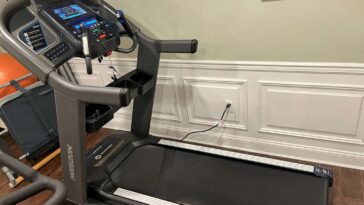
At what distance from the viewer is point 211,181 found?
1761 mm

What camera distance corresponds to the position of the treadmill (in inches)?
56.9

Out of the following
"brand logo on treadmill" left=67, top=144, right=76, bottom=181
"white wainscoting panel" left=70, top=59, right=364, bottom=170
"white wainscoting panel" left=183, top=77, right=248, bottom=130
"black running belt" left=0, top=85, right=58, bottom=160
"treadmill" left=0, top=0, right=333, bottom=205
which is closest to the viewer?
"treadmill" left=0, top=0, right=333, bottom=205

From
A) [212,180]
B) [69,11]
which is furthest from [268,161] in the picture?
[69,11]

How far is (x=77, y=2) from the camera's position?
5.79 feet

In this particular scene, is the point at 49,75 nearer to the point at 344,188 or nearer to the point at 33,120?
the point at 33,120

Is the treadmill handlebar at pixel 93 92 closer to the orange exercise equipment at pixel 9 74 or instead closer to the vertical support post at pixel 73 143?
the vertical support post at pixel 73 143

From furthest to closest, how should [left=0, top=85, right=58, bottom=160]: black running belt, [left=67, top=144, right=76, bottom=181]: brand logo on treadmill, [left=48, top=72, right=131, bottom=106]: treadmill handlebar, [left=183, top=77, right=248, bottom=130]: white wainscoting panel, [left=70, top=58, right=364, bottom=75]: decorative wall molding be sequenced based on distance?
[left=0, top=85, right=58, bottom=160]: black running belt, [left=183, top=77, right=248, bottom=130]: white wainscoting panel, [left=70, top=58, right=364, bottom=75]: decorative wall molding, [left=67, top=144, right=76, bottom=181]: brand logo on treadmill, [left=48, top=72, right=131, bottom=106]: treadmill handlebar

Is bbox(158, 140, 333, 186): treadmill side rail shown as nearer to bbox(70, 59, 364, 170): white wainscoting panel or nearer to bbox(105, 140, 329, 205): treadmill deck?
bbox(105, 140, 329, 205): treadmill deck

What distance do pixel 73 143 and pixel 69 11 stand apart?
77cm

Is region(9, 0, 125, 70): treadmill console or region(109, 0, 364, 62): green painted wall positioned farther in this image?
region(109, 0, 364, 62): green painted wall

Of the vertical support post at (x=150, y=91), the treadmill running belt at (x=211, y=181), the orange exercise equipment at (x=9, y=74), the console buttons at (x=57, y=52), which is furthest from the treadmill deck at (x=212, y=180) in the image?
the orange exercise equipment at (x=9, y=74)

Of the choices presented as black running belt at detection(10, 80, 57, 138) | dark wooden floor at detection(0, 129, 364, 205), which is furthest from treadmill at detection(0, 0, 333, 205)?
black running belt at detection(10, 80, 57, 138)

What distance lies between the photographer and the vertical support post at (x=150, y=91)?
192cm

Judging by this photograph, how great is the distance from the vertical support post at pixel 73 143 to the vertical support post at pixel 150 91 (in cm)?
61
